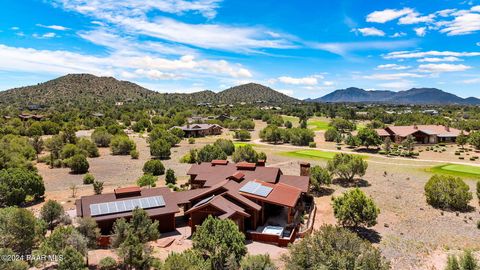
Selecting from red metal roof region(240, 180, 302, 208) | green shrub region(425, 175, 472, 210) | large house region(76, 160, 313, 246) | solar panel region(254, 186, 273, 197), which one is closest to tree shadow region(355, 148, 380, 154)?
green shrub region(425, 175, 472, 210)

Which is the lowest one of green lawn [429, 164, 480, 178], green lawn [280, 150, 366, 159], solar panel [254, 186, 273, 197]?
green lawn [429, 164, 480, 178]

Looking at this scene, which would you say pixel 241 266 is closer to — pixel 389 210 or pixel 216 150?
pixel 389 210

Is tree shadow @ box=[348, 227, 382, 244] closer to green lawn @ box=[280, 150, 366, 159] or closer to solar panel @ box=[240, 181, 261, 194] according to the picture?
solar panel @ box=[240, 181, 261, 194]

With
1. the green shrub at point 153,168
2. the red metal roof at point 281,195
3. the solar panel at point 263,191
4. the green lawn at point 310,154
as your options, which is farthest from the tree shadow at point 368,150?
the solar panel at point 263,191

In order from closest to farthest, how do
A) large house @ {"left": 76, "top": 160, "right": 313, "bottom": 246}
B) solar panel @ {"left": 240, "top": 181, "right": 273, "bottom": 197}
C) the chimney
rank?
large house @ {"left": 76, "top": 160, "right": 313, "bottom": 246} < solar panel @ {"left": 240, "top": 181, "right": 273, "bottom": 197} < the chimney

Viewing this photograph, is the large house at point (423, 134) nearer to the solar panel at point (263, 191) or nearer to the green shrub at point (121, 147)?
the green shrub at point (121, 147)

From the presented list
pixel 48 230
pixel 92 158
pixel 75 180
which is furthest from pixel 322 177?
pixel 92 158
